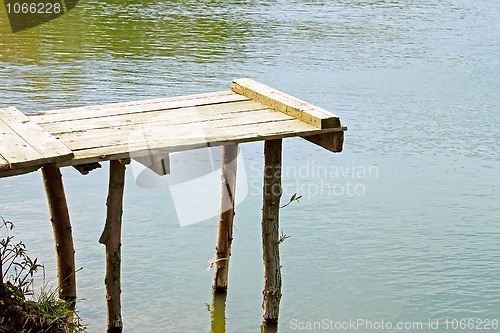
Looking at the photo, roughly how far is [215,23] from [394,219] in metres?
10.0

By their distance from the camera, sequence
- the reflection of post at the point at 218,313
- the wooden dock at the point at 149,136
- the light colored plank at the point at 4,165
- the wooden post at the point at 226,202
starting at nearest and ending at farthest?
the light colored plank at the point at 4,165 → the wooden dock at the point at 149,136 → the wooden post at the point at 226,202 → the reflection of post at the point at 218,313

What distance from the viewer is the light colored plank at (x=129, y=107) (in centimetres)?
611

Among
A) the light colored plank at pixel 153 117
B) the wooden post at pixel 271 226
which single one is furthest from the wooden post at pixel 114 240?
the wooden post at pixel 271 226

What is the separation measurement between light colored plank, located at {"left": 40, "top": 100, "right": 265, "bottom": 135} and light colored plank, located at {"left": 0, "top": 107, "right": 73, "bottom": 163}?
132 millimetres

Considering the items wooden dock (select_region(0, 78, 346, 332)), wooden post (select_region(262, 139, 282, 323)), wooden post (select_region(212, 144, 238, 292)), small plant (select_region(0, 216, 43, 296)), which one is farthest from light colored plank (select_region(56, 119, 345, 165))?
wooden post (select_region(212, 144, 238, 292))

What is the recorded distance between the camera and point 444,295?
26.2 feet

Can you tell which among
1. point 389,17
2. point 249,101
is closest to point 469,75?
point 389,17

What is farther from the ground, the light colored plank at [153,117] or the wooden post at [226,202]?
the light colored plank at [153,117]

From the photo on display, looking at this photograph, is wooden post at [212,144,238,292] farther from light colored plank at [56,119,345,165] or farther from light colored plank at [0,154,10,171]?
light colored plank at [0,154,10,171]

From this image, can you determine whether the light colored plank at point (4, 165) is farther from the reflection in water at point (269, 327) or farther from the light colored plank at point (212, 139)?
the reflection in water at point (269, 327)

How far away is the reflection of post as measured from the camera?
7398 mm

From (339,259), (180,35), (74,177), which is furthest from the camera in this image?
(180,35)

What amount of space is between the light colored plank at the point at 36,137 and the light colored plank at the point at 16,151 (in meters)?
0.03

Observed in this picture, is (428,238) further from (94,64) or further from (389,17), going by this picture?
(389,17)
